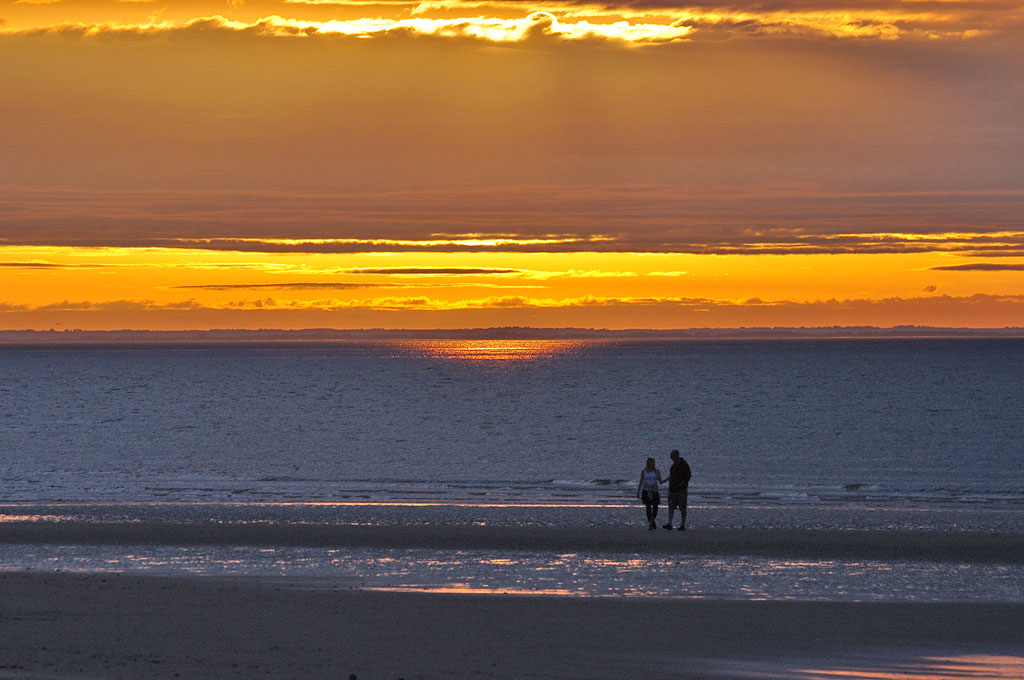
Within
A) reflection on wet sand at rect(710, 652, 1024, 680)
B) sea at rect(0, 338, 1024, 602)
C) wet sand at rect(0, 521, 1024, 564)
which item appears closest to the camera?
reflection on wet sand at rect(710, 652, 1024, 680)

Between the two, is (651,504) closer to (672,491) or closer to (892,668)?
(672,491)

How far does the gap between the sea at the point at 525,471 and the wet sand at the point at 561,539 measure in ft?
2.91

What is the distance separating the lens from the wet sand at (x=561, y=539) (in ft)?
78.6

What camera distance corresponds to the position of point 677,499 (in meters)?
26.7

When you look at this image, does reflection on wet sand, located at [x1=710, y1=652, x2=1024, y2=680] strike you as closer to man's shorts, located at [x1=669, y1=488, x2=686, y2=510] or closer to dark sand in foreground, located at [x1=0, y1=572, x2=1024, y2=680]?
dark sand in foreground, located at [x1=0, y1=572, x2=1024, y2=680]

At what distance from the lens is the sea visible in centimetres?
2131

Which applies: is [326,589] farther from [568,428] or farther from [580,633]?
[568,428]

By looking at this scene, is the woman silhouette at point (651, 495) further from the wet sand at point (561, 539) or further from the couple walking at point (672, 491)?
the wet sand at point (561, 539)

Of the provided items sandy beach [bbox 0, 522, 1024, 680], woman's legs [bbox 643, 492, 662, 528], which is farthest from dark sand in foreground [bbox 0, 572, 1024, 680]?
woman's legs [bbox 643, 492, 662, 528]

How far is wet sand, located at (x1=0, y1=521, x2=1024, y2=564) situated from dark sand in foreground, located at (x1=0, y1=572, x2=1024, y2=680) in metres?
5.57

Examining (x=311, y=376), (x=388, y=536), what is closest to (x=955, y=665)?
(x=388, y=536)

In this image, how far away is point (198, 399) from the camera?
313ft

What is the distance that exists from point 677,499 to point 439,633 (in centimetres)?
1186

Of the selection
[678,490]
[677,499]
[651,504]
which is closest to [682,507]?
[677,499]
